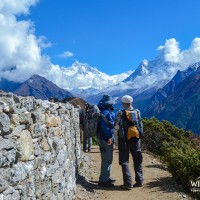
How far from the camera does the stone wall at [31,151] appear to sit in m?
4.93

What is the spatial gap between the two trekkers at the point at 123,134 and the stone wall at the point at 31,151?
2142mm

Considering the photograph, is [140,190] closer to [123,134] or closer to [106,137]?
[123,134]

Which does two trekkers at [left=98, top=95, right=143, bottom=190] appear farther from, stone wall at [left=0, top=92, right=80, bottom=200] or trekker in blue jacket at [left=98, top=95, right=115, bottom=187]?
stone wall at [left=0, top=92, right=80, bottom=200]

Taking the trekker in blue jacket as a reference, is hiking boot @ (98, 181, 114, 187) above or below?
below

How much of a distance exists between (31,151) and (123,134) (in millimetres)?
5213

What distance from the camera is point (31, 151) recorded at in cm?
587

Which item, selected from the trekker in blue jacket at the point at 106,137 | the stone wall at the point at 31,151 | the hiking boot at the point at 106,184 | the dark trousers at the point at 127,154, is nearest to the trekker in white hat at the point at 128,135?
the dark trousers at the point at 127,154

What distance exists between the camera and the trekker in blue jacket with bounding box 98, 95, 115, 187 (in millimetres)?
10734

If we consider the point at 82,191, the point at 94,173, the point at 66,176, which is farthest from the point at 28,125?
the point at 94,173

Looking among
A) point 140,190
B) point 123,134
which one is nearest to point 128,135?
point 123,134

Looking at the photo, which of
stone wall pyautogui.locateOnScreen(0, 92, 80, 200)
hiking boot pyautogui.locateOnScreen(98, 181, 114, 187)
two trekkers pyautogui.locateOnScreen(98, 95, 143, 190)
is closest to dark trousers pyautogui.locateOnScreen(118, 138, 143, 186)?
two trekkers pyautogui.locateOnScreen(98, 95, 143, 190)

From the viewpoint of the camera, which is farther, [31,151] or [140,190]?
[140,190]

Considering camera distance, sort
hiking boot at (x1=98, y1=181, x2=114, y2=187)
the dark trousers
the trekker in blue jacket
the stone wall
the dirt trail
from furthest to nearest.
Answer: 1. hiking boot at (x1=98, y1=181, x2=114, y2=187)
2. the dark trousers
3. the trekker in blue jacket
4. the dirt trail
5. the stone wall

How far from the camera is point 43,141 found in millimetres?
6734
